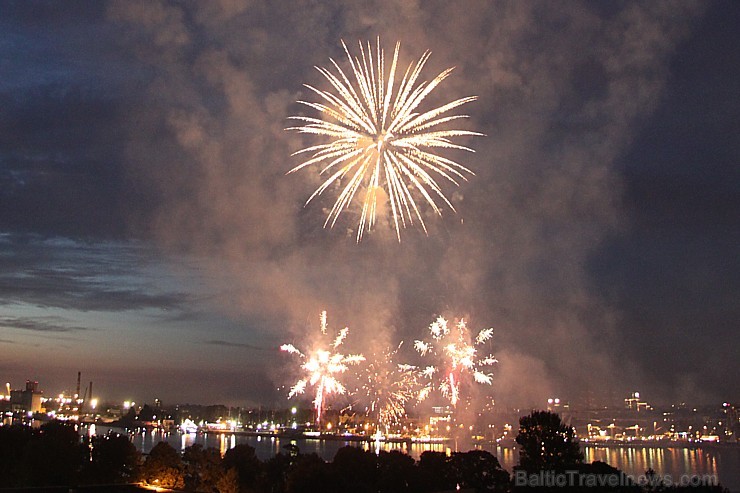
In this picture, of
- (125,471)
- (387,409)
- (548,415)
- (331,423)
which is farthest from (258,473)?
(331,423)

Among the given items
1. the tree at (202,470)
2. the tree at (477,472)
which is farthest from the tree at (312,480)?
the tree at (477,472)

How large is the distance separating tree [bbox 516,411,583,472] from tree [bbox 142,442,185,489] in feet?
63.3

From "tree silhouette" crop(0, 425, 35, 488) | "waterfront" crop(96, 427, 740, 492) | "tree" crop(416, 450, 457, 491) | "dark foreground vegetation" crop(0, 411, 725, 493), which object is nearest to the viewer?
"dark foreground vegetation" crop(0, 411, 725, 493)

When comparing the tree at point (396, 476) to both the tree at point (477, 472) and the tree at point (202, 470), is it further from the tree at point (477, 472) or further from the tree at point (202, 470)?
the tree at point (202, 470)

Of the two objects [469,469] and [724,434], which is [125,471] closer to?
[469,469]

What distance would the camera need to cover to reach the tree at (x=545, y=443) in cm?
2773

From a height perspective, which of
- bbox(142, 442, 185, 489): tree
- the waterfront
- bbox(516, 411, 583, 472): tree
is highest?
bbox(516, 411, 583, 472): tree

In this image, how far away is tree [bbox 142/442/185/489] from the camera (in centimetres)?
3731

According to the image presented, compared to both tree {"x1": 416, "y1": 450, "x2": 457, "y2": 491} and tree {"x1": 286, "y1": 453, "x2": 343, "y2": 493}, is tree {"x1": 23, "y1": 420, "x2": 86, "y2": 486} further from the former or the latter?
tree {"x1": 416, "y1": 450, "x2": 457, "y2": 491}

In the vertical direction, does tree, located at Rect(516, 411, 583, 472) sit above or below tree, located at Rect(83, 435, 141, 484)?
above

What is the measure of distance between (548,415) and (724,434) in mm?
154060

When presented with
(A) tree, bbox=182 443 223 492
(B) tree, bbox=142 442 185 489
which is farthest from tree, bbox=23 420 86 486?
(A) tree, bbox=182 443 223 492

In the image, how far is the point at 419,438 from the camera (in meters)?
140

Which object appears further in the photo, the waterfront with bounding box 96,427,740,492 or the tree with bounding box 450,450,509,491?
the waterfront with bounding box 96,427,740,492
